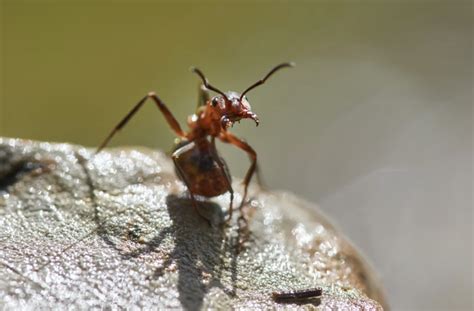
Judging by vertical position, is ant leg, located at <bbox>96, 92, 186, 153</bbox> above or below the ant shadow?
above

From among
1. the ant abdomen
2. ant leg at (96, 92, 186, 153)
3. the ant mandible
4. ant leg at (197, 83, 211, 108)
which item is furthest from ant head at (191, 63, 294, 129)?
ant leg at (197, 83, 211, 108)

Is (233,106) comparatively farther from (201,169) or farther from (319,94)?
(319,94)

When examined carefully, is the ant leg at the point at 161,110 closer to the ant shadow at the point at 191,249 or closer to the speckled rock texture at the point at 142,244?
the speckled rock texture at the point at 142,244

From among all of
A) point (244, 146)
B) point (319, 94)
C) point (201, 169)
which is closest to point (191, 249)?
point (201, 169)

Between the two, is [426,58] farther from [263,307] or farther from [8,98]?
[263,307]

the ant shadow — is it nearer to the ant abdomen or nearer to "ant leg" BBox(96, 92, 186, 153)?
the ant abdomen

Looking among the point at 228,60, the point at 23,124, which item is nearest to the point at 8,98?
the point at 23,124
